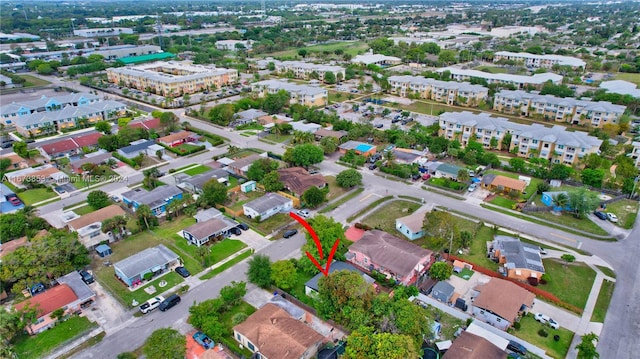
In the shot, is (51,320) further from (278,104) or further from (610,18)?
(610,18)

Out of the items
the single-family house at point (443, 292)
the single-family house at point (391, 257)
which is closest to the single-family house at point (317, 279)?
the single-family house at point (391, 257)

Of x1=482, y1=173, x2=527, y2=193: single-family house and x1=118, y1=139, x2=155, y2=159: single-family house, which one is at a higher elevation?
x1=482, y1=173, x2=527, y2=193: single-family house

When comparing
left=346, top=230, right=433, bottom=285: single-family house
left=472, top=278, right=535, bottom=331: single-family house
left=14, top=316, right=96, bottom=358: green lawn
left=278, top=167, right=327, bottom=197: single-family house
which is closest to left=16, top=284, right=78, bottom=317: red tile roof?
left=14, top=316, right=96, bottom=358: green lawn

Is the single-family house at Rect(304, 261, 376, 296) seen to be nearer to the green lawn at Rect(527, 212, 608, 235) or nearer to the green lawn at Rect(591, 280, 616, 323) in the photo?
the green lawn at Rect(591, 280, 616, 323)

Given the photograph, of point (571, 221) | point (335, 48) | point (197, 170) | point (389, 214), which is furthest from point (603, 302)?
point (335, 48)

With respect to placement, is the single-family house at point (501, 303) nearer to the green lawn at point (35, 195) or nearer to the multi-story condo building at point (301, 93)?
the green lawn at point (35, 195)
